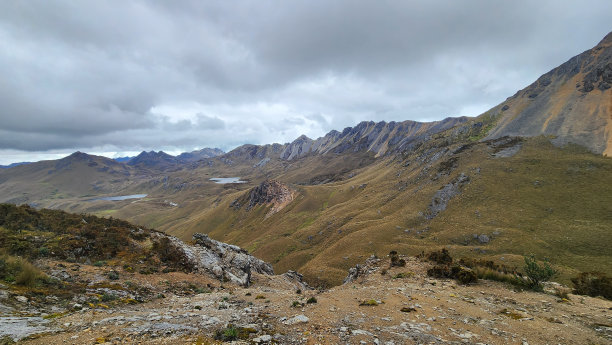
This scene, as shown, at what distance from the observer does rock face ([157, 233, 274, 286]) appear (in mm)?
25516

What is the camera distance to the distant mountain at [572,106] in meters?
73.2

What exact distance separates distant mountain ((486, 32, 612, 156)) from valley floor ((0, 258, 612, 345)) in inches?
3283

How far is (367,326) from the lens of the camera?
1125cm

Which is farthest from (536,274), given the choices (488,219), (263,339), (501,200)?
(501,200)

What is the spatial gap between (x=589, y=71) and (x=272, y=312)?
492 feet

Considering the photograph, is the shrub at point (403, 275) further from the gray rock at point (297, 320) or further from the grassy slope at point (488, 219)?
the grassy slope at point (488, 219)

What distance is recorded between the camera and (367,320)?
1207 cm

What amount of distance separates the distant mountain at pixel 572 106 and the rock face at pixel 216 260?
9588 centimetres

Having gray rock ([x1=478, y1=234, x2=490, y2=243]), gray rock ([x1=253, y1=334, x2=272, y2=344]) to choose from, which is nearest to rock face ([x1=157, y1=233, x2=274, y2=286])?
gray rock ([x1=253, y1=334, x2=272, y2=344])

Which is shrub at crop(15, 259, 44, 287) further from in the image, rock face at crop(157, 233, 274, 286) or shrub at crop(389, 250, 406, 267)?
shrub at crop(389, 250, 406, 267)

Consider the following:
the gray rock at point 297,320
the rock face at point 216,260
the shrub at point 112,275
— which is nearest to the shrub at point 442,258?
the gray rock at point 297,320

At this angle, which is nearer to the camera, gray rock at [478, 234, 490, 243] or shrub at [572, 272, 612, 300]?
shrub at [572, 272, 612, 300]

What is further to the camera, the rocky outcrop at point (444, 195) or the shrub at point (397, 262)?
the rocky outcrop at point (444, 195)

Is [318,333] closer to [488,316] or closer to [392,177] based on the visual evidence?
[488,316]
